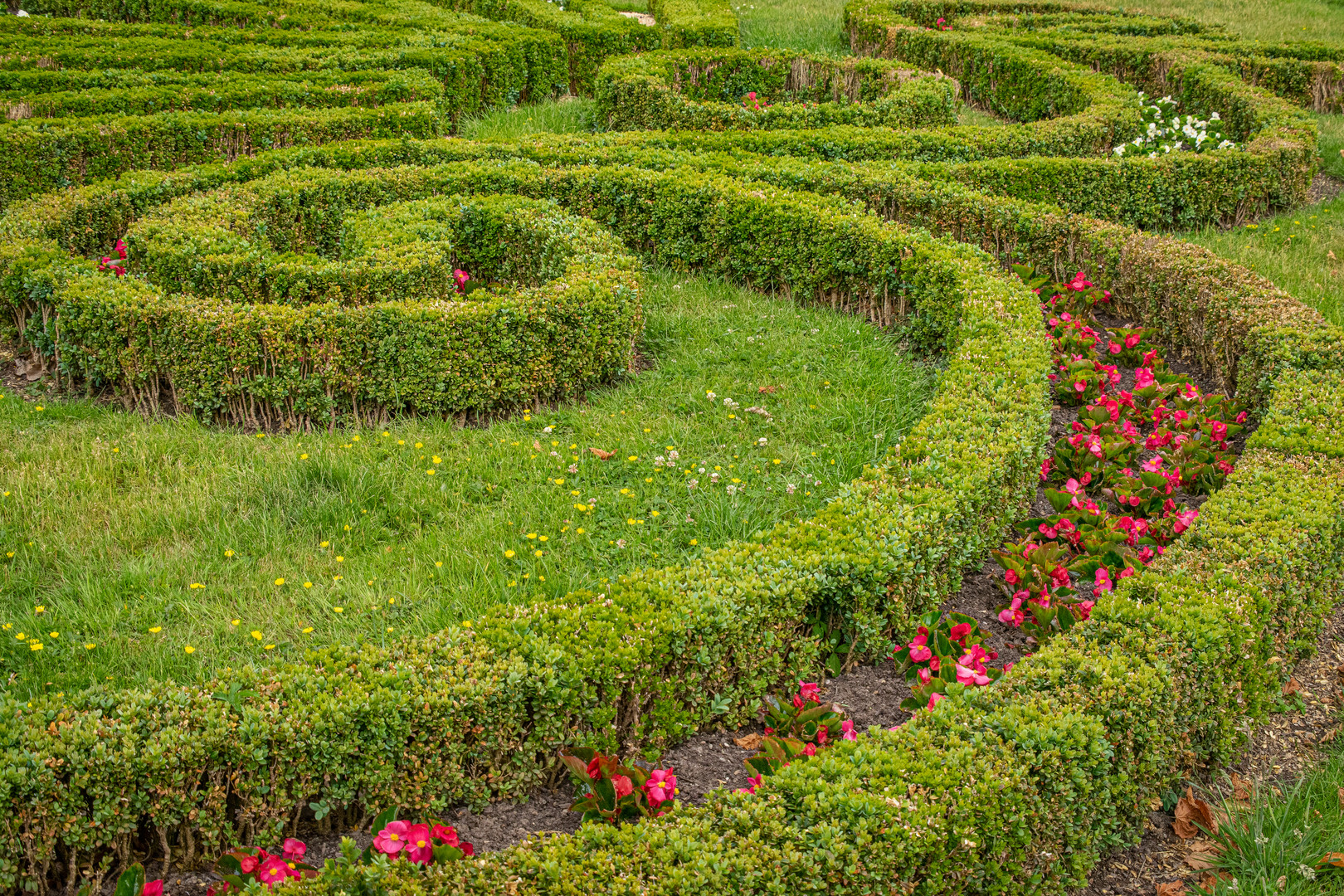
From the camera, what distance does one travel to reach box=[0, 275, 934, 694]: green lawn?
559cm

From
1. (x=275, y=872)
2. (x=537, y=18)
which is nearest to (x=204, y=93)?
(x=537, y=18)

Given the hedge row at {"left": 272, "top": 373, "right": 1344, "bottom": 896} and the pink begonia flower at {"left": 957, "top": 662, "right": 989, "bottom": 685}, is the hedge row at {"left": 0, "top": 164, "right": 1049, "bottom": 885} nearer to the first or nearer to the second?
the pink begonia flower at {"left": 957, "top": 662, "right": 989, "bottom": 685}

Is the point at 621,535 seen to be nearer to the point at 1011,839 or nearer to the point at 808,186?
the point at 1011,839

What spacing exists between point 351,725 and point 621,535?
8.04ft

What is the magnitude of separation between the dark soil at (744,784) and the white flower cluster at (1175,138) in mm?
8597

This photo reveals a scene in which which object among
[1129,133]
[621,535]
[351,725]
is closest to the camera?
[351,725]

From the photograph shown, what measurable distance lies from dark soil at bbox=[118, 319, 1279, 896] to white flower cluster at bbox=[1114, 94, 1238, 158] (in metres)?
8.60

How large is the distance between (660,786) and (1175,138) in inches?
522

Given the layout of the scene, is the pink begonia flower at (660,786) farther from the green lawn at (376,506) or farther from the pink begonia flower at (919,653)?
the pink begonia flower at (919,653)

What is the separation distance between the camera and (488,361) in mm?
7965

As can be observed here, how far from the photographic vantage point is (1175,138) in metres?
14.1

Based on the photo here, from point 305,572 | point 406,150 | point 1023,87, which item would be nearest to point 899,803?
point 305,572

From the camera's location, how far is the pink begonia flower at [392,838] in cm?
390

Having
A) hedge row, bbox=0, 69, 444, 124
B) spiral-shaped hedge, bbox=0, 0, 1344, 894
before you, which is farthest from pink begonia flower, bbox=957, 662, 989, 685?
hedge row, bbox=0, 69, 444, 124
